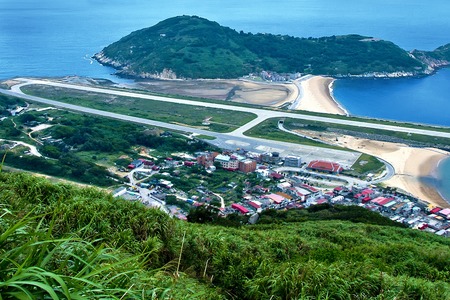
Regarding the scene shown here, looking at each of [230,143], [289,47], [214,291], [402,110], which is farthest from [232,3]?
[214,291]


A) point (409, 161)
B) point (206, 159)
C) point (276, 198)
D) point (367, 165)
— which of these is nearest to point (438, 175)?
point (409, 161)

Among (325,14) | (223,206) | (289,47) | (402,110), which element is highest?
(325,14)

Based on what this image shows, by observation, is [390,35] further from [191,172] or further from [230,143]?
[191,172]

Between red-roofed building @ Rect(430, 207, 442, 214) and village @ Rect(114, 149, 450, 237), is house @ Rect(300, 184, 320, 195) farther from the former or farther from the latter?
red-roofed building @ Rect(430, 207, 442, 214)

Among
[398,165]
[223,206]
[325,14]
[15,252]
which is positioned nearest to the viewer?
[15,252]

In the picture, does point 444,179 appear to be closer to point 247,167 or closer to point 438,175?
point 438,175

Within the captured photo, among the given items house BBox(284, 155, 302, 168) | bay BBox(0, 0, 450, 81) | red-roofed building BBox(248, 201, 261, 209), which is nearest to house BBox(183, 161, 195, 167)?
house BBox(284, 155, 302, 168)

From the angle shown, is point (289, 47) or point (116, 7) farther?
point (116, 7)
